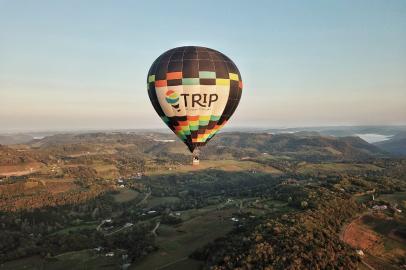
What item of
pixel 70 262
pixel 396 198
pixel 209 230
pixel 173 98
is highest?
pixel 173 98

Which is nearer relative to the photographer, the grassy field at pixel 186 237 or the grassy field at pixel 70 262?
the grassy field at pixel 186 237

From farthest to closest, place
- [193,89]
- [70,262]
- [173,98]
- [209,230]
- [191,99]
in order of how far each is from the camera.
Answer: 1. [209,230]
2. [70,262]
3. [173,98]
4. [191,99]
5. [193,89]

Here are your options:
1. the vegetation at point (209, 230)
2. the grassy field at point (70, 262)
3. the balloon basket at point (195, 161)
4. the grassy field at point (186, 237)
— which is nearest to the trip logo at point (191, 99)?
the balloon basket at point (195, 161)

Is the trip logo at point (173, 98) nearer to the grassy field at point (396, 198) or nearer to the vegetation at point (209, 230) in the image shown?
the vegetation at point (209, 230)

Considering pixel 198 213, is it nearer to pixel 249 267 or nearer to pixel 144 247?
pixel 144 247

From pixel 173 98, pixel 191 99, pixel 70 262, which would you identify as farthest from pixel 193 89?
pixel 70 262

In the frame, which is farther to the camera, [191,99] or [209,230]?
[209,230]

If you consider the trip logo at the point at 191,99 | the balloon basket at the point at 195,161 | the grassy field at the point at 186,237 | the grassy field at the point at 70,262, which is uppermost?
the trip logo at the point at 191,99

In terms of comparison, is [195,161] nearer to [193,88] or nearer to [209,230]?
[193,88]
